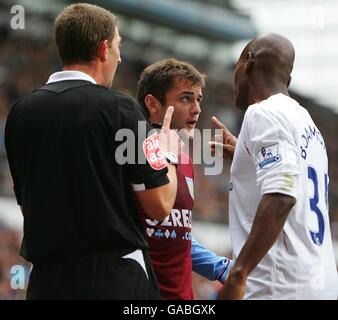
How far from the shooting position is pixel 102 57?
3842 mm

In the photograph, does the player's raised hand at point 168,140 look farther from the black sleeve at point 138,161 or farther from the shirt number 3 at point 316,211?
the shirt number 3 at point 316,211

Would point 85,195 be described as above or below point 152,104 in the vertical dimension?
below

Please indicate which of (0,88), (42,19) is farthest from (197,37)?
(0,88)

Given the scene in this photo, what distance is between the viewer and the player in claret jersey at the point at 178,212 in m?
4.54

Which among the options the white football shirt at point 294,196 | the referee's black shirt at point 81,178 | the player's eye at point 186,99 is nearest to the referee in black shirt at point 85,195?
the referee's black shirt at point 81,178

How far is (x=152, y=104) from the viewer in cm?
498

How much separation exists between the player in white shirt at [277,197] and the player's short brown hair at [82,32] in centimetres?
76

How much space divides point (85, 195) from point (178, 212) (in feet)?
3.88

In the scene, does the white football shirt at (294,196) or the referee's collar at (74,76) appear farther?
the referee's collar at (74,76)

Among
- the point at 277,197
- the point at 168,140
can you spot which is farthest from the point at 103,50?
the point at 277,197

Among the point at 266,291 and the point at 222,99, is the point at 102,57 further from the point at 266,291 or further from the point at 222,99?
the point at 222,99

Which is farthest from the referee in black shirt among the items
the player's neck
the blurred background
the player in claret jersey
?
the blurred background

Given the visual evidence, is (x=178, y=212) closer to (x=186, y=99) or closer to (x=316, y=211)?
(x=186, y=99)

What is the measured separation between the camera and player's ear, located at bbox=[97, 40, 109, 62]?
381 cm
